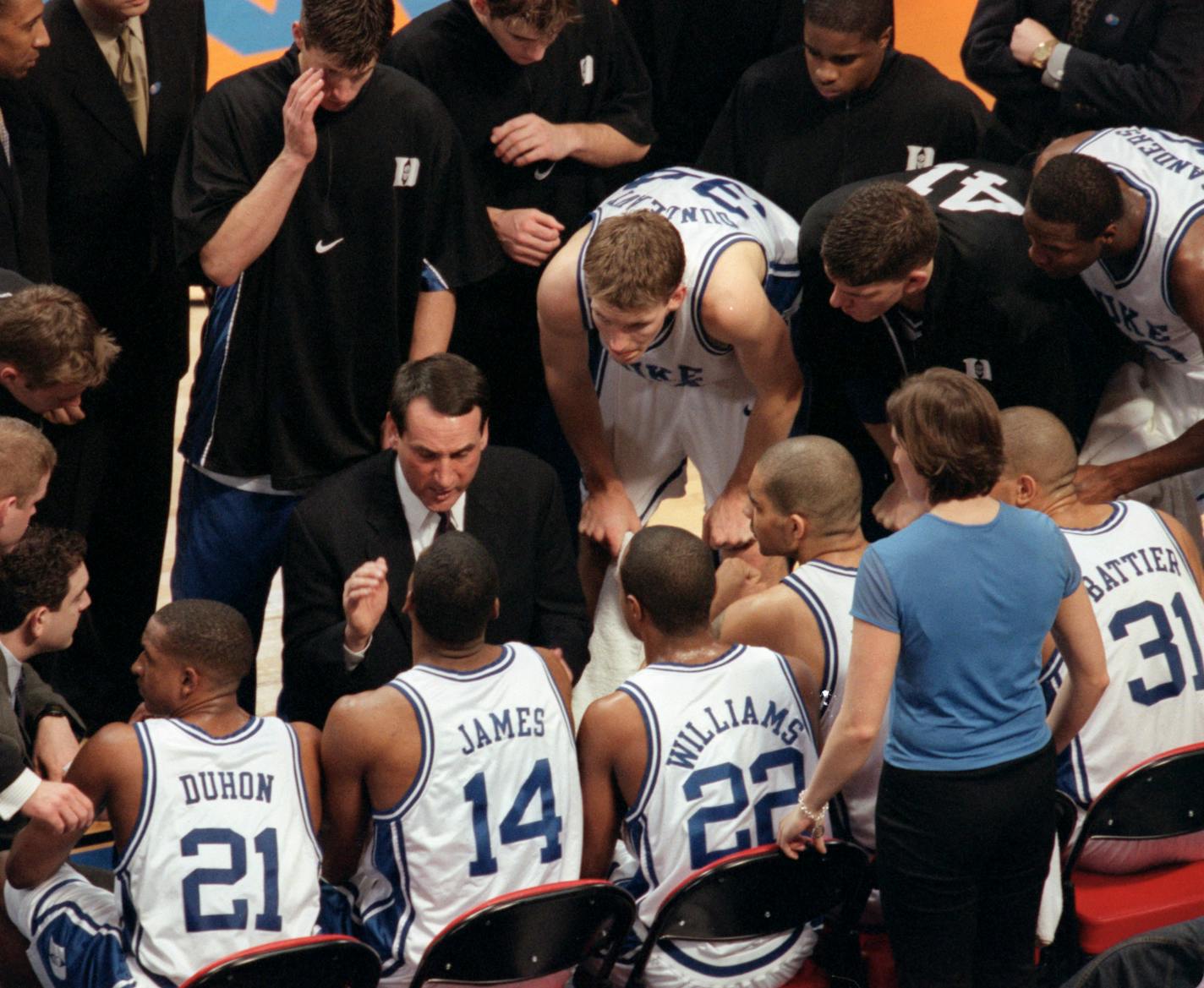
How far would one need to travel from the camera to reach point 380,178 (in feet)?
13.7

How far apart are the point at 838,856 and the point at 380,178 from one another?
208 centimetres

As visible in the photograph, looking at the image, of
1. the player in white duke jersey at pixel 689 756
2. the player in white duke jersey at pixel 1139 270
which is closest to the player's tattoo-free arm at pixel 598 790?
the player in white duke jersey at pixel 689 756

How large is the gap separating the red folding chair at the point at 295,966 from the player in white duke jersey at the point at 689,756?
59 cm

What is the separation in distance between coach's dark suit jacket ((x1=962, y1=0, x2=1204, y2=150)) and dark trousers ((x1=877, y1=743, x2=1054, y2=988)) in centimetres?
227

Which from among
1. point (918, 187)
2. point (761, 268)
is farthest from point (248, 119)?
point (918, 187)

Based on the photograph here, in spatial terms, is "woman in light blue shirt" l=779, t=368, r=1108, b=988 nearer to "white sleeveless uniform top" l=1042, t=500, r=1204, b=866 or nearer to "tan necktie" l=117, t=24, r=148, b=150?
"white sleeveless uniform top" l=1042, t=500, r=1204, b=866

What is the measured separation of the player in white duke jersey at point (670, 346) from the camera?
159 inches

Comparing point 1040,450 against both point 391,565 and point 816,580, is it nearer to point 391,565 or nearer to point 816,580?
point 816,580

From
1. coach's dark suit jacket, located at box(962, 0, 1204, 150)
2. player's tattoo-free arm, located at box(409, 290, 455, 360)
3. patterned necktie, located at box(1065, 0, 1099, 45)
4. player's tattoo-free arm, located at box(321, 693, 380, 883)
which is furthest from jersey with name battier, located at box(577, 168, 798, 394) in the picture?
player's tattoo-free arm, located at box(321, 693, 380, 883)

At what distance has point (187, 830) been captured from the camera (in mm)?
3078

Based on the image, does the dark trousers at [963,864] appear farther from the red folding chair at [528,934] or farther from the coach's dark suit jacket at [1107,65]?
the coach's dark suit jacket at [1107,65]

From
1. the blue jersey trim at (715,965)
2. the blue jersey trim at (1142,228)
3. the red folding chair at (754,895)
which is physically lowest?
the blue jersey trim at (715,965)

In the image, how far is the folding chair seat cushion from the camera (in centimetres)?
343

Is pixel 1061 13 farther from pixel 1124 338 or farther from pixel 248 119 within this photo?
pixel 248 119
